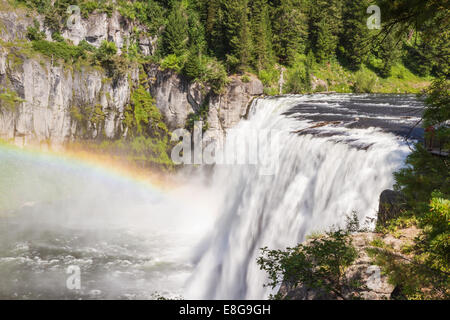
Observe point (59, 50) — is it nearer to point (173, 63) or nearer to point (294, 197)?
point (173, 63)

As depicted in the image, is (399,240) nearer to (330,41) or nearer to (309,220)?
(309,220)

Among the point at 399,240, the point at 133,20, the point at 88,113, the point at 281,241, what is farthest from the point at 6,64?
the point at 399,240

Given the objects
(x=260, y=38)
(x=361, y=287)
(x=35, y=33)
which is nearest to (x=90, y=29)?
(x=35, y=33)

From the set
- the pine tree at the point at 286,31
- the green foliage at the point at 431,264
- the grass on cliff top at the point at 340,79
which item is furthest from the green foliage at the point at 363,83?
the green foliage at the point at 431,264

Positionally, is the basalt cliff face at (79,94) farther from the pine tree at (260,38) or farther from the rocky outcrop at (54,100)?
the pine tree at (260,38)

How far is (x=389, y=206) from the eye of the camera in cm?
770

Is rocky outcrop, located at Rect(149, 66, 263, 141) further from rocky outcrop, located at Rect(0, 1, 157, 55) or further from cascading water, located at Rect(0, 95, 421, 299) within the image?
rocky outcrop, located at Rect(0, 1, 157, 55)

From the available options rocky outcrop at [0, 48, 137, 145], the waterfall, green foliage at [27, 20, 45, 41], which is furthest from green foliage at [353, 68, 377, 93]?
green foliage at [27, 20, 45, 41]

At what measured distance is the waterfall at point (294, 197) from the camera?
378 inches

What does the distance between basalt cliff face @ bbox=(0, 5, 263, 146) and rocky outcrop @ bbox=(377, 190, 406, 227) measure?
62.2 ft

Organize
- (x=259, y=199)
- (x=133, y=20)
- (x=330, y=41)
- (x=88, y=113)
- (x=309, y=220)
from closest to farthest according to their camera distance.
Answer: (x=309, y=220) < (x=259, y=199) < (x=88, y=113) < (x=133, y=20) < (x=330, y=41)

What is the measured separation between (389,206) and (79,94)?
26763mm
